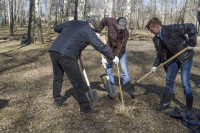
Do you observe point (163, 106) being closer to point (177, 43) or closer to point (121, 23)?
point (177, 43)

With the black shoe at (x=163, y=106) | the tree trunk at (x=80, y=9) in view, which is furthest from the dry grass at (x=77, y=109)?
the tree trunk at (x=80, y=9)

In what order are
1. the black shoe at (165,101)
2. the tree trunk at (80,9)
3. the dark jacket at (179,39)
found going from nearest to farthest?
1. the dark jacket at (179,39)
2. the black shoe at (165,101)
3. the tree trunk at (80,9)

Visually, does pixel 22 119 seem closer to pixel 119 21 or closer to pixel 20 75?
pixel 119 21

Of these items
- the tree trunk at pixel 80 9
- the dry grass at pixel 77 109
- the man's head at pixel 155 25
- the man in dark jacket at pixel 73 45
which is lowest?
the dry grass at pixel 77 109

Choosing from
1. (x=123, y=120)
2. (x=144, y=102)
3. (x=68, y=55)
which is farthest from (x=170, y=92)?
(x=68, y=55)

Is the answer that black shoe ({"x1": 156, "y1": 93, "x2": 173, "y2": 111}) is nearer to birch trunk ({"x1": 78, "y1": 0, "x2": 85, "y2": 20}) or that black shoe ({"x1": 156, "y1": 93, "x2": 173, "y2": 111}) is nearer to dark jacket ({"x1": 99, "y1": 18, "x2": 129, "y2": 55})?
dark jacket ({"x1": 99, "y1": 18, "x2": 129, "y2": 55})

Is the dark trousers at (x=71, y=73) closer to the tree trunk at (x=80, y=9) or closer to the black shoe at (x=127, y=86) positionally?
the black shoe at (x=127, y=86)

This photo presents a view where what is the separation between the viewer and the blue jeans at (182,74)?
11.9ft

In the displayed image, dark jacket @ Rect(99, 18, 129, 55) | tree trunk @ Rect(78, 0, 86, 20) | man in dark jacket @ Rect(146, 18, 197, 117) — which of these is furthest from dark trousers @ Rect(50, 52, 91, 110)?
tree trunk @ Rect(78, 0, 86, 20)

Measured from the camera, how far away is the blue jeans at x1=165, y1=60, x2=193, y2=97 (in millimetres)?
3627

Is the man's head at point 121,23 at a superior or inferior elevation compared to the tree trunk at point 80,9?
inferior

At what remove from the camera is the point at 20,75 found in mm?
6746

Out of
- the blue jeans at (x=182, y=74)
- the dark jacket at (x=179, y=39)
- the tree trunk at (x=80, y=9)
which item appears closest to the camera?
the dark jacket at (x=179, y=39)

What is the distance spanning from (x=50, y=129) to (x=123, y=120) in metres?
1.35
